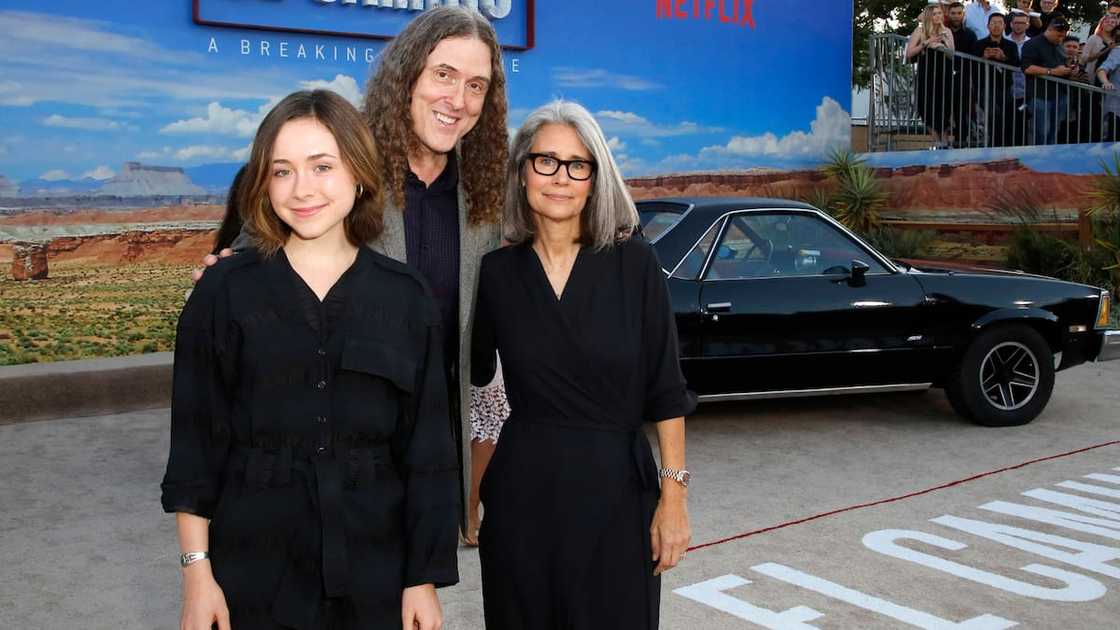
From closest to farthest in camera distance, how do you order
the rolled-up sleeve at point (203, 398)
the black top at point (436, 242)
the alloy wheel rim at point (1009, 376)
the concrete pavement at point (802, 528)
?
1. the rolled-up sleeve at point (203, 398)
2. the black top at point (436, 242)
3. the concrete pavement at point (802, 528)
4. the alloy wheel rim at point (1009, 376)

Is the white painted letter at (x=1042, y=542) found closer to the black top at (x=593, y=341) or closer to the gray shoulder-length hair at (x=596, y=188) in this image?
the black top at (x=593, y=341)

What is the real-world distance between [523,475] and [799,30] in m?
12.2

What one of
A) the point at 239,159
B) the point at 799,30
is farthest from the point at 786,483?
the point at 799,30

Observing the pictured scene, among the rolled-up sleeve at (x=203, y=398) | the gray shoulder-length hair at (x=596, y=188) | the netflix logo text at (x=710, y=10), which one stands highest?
the netflix logo text at (x=710, y=10)

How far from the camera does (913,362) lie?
6.92m

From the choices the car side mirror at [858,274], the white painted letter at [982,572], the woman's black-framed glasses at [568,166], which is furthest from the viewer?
the car side mirror at [858,274]

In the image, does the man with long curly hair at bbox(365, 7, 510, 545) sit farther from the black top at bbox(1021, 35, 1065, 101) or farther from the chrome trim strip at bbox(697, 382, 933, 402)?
the black top at bbox(1021, 35, 1065, 101)

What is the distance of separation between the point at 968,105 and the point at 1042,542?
10266 mm

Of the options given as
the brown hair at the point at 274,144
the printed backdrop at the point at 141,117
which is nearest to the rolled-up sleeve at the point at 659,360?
the brown hair at the point at 274,144

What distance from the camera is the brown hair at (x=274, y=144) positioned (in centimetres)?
209

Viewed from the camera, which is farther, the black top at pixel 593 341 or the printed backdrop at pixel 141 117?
the printed backdrop at pixel 141 117

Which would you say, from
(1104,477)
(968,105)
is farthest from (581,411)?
(968,105)

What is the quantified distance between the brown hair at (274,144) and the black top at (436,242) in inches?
29.7

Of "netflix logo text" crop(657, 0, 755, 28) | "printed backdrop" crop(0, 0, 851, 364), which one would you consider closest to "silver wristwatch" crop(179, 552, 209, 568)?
"printed backdrop" crop(0, 0, 851, 364)
